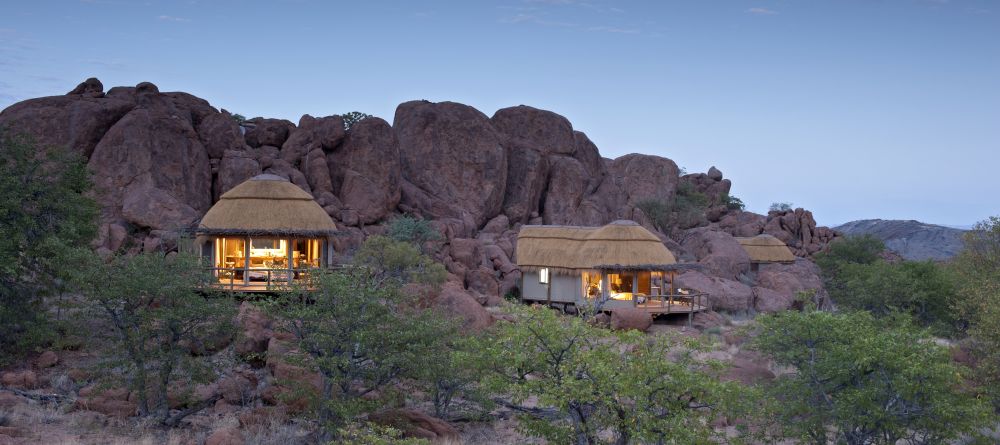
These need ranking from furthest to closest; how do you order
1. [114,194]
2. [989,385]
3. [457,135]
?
1. [457,135]
2. [114,194]
3. [989,385]

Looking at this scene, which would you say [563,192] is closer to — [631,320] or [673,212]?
[673,212]

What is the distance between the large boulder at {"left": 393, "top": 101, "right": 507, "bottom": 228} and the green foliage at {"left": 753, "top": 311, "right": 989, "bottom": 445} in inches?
1340

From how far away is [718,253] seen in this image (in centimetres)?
A: 4659

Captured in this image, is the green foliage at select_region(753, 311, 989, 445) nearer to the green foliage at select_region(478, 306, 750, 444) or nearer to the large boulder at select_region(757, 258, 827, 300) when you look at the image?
the green foliage at select_region(478, 306, 750, 444)

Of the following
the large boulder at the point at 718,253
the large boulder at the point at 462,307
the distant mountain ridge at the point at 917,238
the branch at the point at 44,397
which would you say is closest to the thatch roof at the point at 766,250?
the large boulder at the point at 718,253

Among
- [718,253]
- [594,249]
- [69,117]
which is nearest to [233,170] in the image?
[69,117]

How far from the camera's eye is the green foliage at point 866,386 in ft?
46.6

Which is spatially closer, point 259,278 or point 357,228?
point 259,278

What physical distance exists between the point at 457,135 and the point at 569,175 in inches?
339

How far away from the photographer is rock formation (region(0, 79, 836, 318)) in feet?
123

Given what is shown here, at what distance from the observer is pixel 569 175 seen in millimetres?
55594

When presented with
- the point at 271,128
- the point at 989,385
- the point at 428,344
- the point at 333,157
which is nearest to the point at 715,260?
the point at 333,157

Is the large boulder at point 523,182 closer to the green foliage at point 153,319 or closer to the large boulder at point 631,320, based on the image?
the large boulder at point 631,320

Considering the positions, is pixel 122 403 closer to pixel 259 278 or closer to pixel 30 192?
pixel 30 192
